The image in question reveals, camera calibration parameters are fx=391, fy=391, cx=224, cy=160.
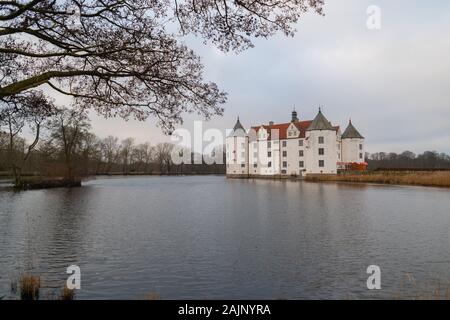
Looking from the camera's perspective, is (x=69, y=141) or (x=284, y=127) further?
(x=284, y=127)

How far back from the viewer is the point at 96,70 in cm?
512

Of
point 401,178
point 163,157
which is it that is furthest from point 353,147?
point 163,157

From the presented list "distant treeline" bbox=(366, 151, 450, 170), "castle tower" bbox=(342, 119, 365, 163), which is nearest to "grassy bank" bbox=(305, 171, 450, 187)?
"castle tower" bbox=(342, 119, 365, 163)

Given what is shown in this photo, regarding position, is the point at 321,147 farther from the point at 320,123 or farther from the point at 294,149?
the point at 294,149

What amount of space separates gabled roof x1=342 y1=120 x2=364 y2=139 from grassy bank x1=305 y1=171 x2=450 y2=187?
12.7 m

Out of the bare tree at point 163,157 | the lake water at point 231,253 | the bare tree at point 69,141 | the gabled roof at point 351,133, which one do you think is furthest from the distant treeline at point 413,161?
the lake water at point 231,253

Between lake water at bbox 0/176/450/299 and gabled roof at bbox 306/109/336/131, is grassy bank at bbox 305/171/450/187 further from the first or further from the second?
lake water at bbox 0/176/450/299

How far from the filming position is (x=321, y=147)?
62781 millimetres

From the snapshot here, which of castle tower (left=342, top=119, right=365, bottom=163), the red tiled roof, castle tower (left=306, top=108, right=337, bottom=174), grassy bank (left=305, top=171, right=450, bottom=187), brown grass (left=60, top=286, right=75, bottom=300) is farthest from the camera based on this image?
the red tiled roof

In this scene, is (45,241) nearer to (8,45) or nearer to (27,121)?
(27,121)

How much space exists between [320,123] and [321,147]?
4.12 metres

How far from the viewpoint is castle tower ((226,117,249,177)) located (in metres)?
78.2

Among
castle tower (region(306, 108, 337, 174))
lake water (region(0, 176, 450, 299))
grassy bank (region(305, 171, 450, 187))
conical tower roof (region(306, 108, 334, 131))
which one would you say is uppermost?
conical tower roof (region(306, 108, 334, 131))

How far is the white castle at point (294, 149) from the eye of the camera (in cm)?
6303
